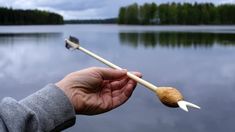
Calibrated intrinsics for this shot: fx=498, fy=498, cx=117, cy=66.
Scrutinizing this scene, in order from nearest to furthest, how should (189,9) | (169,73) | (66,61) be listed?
(169,73) → (66,61) → (189,9)

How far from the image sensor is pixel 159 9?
8300 centimetres

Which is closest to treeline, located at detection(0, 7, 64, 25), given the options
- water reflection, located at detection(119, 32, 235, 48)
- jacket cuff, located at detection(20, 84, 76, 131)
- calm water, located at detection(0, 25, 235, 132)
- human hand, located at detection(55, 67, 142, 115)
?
water reflection, located at detection(119, 32, 235, 48)

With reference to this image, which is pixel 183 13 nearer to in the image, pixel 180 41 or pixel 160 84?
pixel 180 41

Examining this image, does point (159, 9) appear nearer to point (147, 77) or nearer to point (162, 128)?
point (147, 77)

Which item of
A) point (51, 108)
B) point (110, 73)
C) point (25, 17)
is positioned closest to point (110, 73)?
point (110, 73)

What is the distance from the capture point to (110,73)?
1.73 metres

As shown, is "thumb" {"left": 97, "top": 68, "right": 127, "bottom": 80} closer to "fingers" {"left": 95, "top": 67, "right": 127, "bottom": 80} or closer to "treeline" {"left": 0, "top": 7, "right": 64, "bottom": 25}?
"fingers" {"left": 95, "top": 67, "right": 127, "bottom": 80}

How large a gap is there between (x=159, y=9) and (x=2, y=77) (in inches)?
2680

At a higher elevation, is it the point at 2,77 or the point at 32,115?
the point at 32,115

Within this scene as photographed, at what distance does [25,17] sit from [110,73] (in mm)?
91329

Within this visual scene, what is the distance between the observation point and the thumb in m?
1.69

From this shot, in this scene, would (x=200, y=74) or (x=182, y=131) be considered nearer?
(x=182, y=131)

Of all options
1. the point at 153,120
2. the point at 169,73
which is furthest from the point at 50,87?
the point at 169,73

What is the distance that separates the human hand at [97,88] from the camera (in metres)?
1.61
